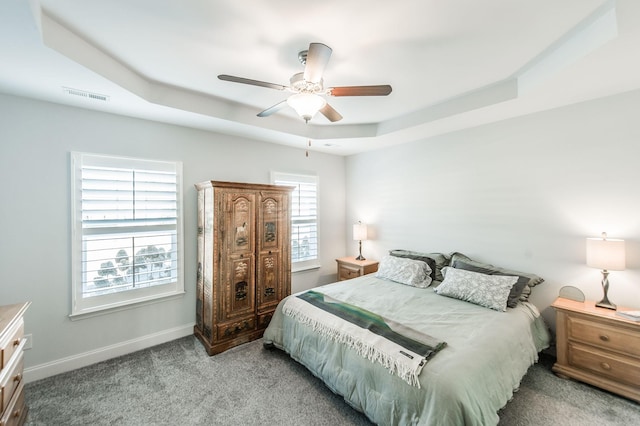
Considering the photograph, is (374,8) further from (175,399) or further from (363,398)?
(175,399)

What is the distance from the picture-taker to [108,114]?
2.75 meters

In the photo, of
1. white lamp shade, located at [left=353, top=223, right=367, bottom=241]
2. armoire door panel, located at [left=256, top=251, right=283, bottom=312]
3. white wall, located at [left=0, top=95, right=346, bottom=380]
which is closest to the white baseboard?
white wall, located at [left=0, top=95, right=346, bottom=380]

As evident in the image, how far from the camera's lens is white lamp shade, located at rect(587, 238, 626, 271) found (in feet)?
7.20

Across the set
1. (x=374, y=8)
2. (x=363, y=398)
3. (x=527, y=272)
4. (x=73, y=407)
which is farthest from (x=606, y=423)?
(x=73, y=407)

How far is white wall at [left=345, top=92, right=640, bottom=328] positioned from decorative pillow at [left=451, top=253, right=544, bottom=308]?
143 millimetres

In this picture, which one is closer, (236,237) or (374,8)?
(374,8)

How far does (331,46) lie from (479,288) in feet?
8.50

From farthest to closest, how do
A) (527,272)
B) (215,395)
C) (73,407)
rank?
(527,272)
(215,395)
(73,407)

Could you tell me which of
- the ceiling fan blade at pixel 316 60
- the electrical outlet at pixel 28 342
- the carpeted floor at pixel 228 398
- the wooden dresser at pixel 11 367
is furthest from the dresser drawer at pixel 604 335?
the electrical outlet at pixel 28 342

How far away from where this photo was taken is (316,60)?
5.39 feet

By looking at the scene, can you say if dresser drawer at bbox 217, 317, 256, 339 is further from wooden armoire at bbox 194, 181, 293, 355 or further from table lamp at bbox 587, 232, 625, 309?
table lamp at bbox 587, 232, 625, 309

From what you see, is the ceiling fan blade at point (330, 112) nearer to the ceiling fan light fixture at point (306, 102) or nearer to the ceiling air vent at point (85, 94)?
the ceiling fan light fixture at point (306, 102)

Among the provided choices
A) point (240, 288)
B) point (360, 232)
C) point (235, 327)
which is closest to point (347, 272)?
point (360, 232)

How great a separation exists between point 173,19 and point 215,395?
2800 mm
